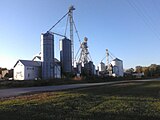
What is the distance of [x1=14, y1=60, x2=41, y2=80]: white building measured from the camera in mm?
69613

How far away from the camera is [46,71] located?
228 ft

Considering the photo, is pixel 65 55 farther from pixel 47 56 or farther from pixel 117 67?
pixel 117 67

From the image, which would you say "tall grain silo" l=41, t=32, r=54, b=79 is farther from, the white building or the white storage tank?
the white storage tank

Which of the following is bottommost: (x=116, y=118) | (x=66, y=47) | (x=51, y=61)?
(x=116, y=118)

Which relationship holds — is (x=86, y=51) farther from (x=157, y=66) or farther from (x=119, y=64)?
(x=157, y=66)

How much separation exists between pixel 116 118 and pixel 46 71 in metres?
62.0

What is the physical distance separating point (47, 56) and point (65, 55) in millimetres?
8531

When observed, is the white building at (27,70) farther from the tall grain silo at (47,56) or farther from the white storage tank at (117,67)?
the white storage tank at (117,67)

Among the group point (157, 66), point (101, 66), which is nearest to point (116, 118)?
point (101, 66)

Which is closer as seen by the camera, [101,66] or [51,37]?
[51,37]

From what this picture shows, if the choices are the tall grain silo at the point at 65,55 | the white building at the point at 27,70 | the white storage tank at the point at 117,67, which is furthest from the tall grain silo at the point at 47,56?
the white storage tank at the point at 117,67

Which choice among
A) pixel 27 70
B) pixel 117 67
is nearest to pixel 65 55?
pixel 27 70

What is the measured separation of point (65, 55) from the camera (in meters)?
75.9

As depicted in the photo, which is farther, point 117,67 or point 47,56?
point 117,67
